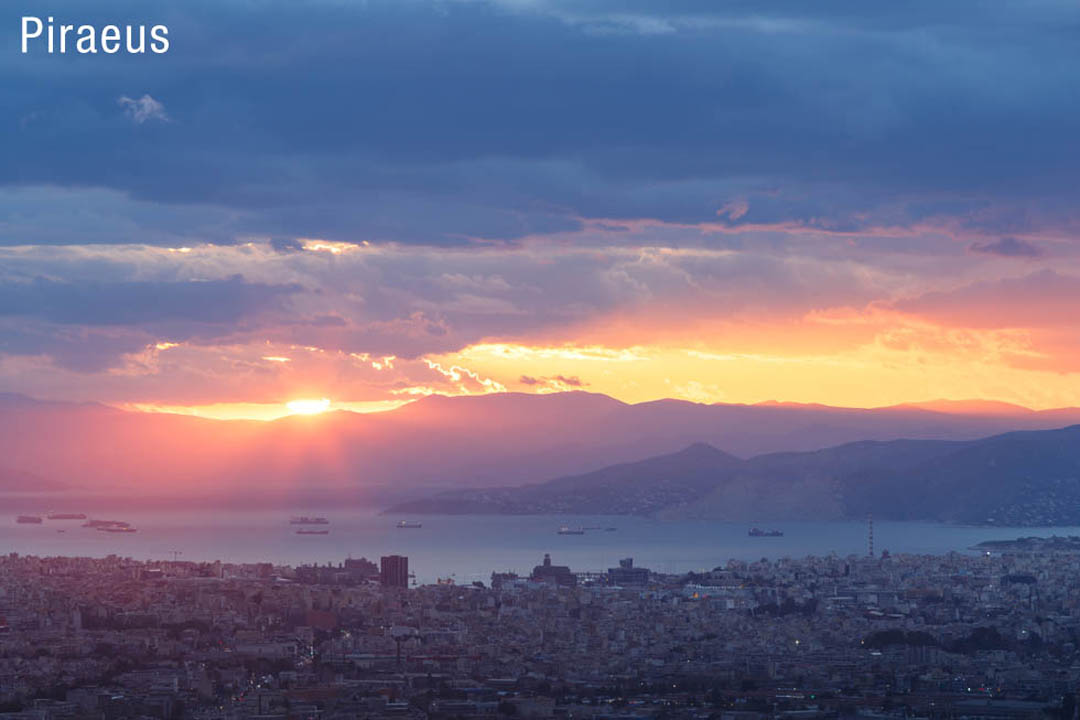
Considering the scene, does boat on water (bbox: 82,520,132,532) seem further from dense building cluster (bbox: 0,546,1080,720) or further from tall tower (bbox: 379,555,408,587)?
tall tower (bbox: 379,555,408,587)

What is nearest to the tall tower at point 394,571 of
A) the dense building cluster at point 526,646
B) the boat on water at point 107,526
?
the dense building cluster at point 526,646

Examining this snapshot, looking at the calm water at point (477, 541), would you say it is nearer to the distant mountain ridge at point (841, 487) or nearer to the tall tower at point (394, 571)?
the distant mountain ridge at point (841, 487)

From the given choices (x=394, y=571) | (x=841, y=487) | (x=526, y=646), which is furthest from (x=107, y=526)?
(x=526, y=646)

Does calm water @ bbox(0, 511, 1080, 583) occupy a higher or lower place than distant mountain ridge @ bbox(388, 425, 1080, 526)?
lower

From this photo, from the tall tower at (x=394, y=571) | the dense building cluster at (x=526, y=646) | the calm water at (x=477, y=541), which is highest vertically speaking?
the calm water at (x=477, y=541)

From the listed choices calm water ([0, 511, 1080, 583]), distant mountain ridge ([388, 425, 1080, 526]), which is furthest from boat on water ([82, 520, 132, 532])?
distant mountain ridge ([388, 425, 1080, 526])

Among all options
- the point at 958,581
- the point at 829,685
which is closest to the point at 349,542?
the point at 958,581
